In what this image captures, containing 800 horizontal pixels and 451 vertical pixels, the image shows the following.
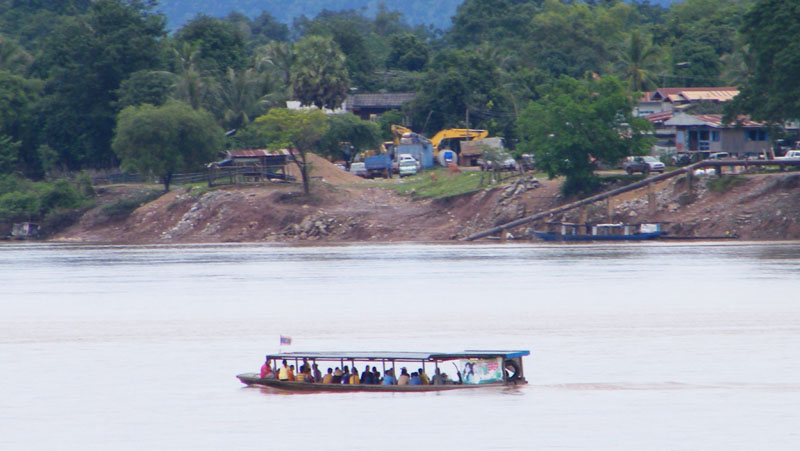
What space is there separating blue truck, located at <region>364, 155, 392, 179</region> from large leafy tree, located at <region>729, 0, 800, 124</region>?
1253 inches

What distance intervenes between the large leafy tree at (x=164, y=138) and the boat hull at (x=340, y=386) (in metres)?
59.8

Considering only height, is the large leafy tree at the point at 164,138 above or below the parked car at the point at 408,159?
above

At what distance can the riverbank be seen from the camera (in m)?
72.6

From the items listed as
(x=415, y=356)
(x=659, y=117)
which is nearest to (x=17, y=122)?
(x=659, y=117)

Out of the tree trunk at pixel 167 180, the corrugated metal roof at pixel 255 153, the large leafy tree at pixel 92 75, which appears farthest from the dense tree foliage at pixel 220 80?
the tree trunk at pixel 167 180

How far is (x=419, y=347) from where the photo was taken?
118ft

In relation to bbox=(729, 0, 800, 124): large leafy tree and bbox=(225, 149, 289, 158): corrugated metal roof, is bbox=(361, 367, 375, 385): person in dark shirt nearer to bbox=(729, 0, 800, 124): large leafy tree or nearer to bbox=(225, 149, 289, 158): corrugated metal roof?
bbox=(729, 0, 800, 124): large leafy tree

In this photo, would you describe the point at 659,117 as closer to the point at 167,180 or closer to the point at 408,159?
the point at 408,159

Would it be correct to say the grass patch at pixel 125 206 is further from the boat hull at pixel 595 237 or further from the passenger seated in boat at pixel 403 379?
the passenger seated in boat at pixel 403 379

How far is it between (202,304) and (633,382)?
2435 centimetres

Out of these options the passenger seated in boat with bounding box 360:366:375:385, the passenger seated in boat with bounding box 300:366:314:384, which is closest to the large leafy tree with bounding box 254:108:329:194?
the passenger seated in boat with bounding box 300:366:314:384

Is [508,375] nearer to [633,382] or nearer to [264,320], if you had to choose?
[633,382]

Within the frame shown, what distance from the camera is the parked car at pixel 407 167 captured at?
94.6 metres

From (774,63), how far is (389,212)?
29.6 metres
